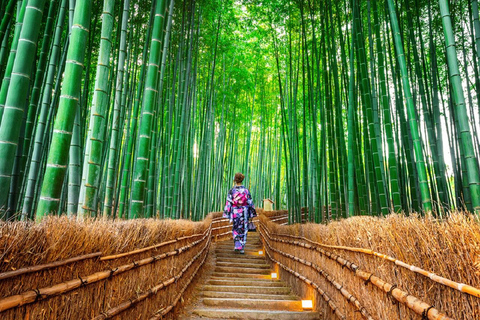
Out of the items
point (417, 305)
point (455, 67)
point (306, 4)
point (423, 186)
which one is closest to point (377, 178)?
point (423, 186)

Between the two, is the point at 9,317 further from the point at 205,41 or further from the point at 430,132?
the point at 205,41

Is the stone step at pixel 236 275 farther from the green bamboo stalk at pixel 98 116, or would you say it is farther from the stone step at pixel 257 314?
the green bamboo stalk at pixel 98 116

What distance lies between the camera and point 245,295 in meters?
3.15

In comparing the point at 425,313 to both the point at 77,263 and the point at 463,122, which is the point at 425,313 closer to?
the point at 77,263

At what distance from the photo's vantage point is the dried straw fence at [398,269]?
3.33 feet

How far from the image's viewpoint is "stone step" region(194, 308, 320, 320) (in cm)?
247

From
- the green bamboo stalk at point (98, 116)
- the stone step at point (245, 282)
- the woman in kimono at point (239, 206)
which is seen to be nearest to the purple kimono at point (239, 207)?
the woman in kimono at point (239, 206)

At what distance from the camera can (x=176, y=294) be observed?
262 cm

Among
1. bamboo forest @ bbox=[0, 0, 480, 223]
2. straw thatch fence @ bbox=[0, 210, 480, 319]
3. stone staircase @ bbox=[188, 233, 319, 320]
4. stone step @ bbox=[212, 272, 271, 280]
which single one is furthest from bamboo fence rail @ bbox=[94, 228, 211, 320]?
stone step @ bbox=[212, 272, 271, 280]

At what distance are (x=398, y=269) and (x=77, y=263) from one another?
3.96 feet

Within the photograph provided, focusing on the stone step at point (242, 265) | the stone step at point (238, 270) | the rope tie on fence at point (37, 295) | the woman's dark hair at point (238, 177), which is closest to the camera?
the rope tie on fence at point (37, 295)

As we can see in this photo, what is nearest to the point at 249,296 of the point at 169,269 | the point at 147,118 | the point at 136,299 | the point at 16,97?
the point at 169,269

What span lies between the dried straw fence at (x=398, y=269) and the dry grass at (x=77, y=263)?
1.12 metres

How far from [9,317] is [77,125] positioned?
6.34 feet
